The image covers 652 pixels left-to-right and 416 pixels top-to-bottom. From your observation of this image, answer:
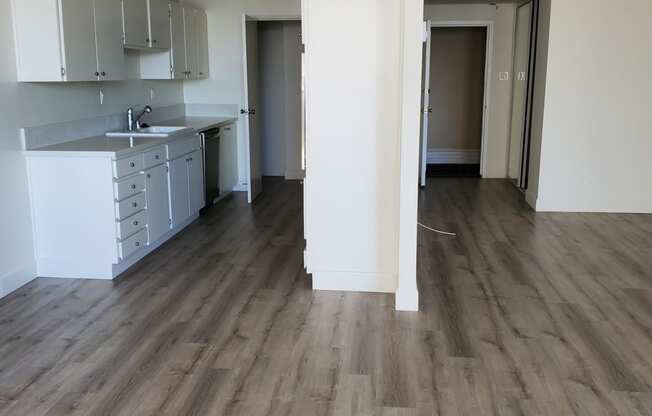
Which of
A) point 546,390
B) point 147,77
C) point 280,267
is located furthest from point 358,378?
point 147,77

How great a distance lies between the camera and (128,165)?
4.38 m

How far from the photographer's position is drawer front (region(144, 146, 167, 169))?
15.5 feet

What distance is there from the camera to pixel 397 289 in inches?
149

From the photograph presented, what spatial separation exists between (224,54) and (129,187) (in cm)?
333

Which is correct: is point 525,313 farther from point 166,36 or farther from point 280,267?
point 166,36

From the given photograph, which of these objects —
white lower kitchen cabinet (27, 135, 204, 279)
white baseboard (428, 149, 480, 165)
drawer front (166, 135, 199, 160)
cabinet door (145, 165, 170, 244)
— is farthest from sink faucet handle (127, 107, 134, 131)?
white baseboard (428, 149, 480, 165)

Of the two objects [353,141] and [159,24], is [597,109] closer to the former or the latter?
[353,141]

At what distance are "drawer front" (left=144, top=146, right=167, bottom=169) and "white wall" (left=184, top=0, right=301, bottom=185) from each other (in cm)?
224

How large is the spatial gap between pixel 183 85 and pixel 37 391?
5090mm

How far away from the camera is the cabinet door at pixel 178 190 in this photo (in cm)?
528

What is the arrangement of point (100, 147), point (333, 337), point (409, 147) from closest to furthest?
point (333, 337) → point (409, 147) → point (100, 147)

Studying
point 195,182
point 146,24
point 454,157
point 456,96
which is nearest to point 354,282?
point 195,182

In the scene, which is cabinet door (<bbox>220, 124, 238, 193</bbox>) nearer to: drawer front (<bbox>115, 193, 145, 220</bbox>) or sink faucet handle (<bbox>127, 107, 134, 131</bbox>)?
sink faucet handle (<bbox>127, 107, 134, 131</bbox>)

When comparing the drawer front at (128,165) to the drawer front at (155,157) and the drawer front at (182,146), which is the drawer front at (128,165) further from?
the drawer front at (182,146)
